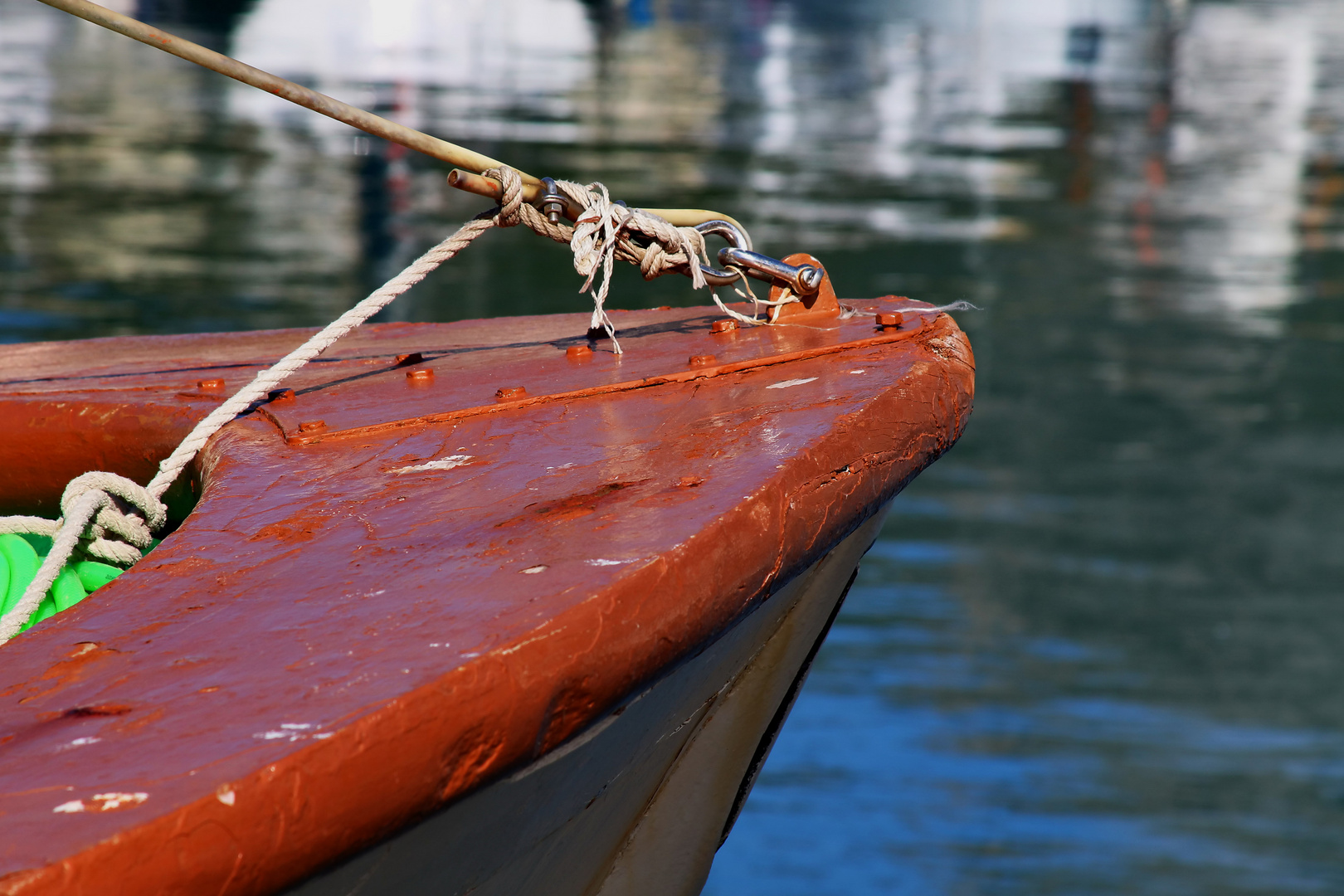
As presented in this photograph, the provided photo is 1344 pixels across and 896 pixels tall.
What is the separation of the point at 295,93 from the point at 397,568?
0.72 meters

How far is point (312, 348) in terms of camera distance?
1.59 meters

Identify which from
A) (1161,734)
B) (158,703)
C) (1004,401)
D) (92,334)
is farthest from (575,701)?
(92,334)

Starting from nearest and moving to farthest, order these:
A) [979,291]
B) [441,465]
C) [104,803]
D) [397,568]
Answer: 1. [104,803]
2. [397,568]
3. [441,465]
4. [979,291]

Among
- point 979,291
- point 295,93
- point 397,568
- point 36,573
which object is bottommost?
point 979,291

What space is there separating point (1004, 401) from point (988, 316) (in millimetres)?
1375

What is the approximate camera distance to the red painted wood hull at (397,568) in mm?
764

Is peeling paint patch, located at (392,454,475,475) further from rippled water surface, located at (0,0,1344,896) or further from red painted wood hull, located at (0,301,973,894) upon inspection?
rippled water surface, located at (0,0,1344,896)

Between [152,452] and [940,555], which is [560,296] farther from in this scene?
[152,452]

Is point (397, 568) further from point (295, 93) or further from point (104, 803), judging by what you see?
point (295, 93)

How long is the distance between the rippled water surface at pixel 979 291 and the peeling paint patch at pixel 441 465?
186 centimetres

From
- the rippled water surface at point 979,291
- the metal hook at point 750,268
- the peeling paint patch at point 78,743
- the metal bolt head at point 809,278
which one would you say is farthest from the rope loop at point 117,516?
the rippled water surface at point 979,291

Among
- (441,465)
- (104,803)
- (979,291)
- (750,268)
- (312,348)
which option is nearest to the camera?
(104,803)

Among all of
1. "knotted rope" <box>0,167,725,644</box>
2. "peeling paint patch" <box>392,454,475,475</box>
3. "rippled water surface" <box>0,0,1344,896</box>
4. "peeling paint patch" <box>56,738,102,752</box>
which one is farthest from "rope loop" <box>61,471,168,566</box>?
"rippled water surface" <box>0,0,1344,896</box>

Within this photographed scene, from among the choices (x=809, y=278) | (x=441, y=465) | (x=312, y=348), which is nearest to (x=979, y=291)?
(x=809, y=278)
